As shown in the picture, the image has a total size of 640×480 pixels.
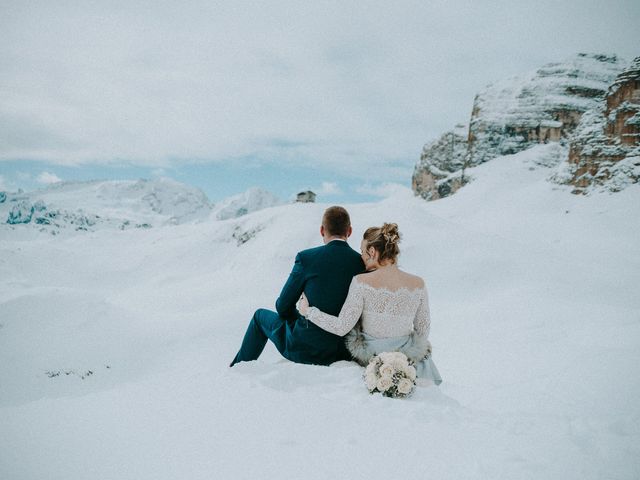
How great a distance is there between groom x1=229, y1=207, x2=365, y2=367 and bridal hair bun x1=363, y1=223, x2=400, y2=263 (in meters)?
0.48

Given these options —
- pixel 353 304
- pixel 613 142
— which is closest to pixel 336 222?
pixel 353 304

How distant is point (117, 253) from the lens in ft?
135

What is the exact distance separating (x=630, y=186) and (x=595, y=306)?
→ 105 feet

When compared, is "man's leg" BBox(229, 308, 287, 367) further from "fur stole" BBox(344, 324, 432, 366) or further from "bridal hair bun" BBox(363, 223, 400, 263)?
"bridal hair bun" BBox(363, 223, 400, 263)

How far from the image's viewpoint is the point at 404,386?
407cm

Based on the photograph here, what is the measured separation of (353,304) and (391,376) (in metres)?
0.94

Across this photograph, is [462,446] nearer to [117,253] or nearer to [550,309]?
[550,309]

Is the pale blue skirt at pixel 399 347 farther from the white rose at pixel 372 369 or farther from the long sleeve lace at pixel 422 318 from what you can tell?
the white rose at pixel 372 369

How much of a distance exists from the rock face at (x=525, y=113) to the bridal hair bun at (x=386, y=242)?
228 ft

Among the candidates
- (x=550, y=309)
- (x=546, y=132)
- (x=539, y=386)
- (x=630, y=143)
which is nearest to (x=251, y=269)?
(x=550, y=309)

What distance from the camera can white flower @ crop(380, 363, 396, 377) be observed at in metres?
4.07

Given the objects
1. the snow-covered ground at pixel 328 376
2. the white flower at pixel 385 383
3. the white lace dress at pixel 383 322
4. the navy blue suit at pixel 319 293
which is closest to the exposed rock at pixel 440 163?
the snow-covered ground at pixel 328 376

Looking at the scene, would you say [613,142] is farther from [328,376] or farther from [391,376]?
[328,376]

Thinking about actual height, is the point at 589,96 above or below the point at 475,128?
above
